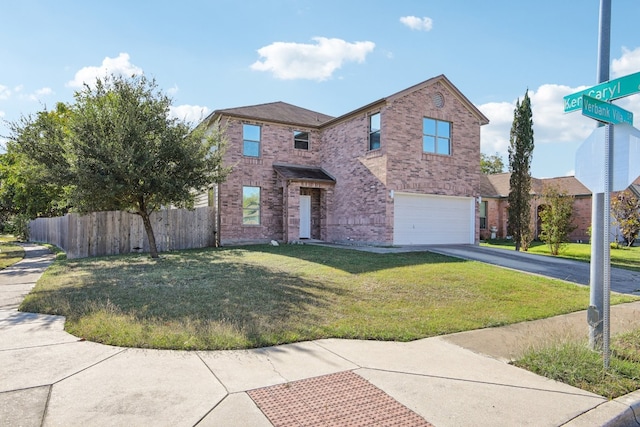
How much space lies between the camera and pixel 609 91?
4.99 m

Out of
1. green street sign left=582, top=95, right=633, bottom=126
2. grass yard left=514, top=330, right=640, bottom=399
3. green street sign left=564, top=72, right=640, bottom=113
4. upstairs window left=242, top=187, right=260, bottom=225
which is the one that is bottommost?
grass yard left=514, top=330, right=640, bottom=399

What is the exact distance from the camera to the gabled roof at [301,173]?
18.7m

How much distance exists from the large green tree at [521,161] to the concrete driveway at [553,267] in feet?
16.5

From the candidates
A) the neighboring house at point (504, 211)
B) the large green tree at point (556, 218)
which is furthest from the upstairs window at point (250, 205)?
the neighboring house at point (504, 211)

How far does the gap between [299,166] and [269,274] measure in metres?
10.8

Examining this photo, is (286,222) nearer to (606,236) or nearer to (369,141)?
(369,141)

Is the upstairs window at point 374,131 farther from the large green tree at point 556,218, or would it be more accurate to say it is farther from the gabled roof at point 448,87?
the large green tree at point 556,218

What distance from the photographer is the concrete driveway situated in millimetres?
11078

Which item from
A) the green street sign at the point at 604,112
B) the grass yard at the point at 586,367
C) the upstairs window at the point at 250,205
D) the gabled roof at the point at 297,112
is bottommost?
the grass yard at the point at 586,367

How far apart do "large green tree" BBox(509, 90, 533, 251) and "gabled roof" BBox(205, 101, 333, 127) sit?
9941mm

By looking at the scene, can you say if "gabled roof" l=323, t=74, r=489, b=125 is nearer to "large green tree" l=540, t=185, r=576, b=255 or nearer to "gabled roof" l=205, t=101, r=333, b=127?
"gabled roof" l=205, t=101, r=333, b=127

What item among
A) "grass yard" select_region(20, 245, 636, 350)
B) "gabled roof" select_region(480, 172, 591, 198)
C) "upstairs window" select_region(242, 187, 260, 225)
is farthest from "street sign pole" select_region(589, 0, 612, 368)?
"gabled roof" select_region(480, 172, 591, 198)

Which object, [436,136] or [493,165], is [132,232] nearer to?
[436,136]

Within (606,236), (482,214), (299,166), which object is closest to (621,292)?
(606,236)
